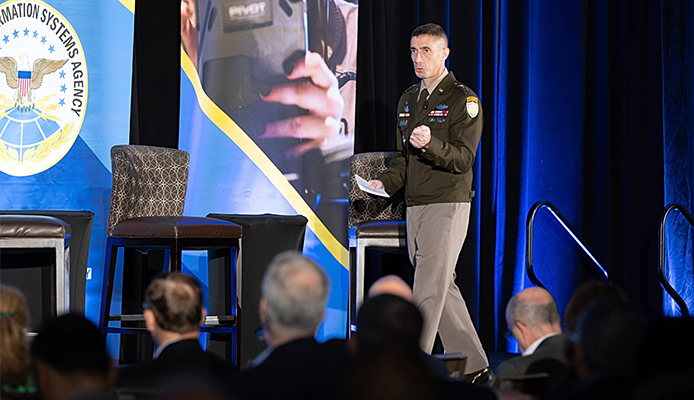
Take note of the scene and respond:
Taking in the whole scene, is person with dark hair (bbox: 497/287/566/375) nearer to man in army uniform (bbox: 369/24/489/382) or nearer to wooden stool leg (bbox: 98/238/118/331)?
man in army uniform (bbox: 369/24/489/382)

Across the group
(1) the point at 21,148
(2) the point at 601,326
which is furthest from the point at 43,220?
(2) the point at 601,326

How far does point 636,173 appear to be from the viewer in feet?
15.8

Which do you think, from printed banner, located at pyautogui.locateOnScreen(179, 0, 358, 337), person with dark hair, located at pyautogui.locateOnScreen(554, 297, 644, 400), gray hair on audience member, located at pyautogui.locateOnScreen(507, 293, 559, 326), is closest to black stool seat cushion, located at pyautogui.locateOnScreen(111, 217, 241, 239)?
printed banner, located at pyautogui.locateOnScreen(179, 0, 358, 337)

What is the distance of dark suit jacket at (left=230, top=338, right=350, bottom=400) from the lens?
1.39 m

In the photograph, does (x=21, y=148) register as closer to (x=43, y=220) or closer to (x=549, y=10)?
(x=43, y=220)

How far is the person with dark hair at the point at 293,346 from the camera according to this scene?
1.41 m

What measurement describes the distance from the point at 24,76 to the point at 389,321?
10.6ft

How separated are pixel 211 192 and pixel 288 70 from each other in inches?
34.8

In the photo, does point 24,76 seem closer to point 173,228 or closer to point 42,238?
point 42,238

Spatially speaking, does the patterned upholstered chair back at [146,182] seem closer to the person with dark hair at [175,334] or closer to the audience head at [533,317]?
the person with dark hair at [175,334]

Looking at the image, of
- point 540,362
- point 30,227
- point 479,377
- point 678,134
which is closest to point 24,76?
point 30,227

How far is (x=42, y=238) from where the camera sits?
3.12 m

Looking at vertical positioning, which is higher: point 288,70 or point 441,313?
point 288,70

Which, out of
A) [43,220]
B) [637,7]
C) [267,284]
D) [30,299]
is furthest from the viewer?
[637,7]
